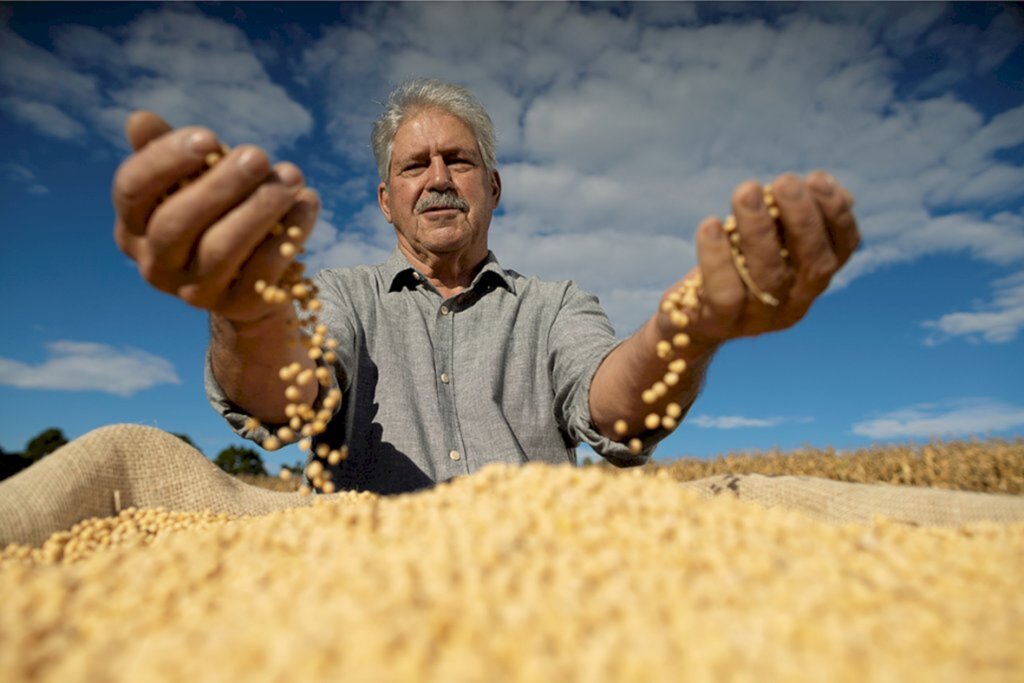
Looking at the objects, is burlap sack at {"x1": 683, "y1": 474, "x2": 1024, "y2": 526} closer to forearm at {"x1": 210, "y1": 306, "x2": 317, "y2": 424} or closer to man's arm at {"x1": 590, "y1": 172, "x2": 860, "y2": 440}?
man's arm at {"x1": 590, "y1": 172, "x2": 860, "y2": 440}

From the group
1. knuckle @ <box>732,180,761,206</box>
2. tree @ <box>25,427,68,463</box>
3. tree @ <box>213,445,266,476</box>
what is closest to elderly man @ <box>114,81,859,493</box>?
knuckle @ <box>732,180,761,206</box>

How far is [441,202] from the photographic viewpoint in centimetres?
405

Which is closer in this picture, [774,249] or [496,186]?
[774,249]

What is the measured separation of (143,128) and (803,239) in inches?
72.9

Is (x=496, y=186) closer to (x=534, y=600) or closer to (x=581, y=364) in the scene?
(x=581, y=364)

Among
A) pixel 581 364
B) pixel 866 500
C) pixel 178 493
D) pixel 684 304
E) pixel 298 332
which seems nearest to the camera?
pixel 684 304

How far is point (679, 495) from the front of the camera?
71.1 inches

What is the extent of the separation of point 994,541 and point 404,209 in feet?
11.1

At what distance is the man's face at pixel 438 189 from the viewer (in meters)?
4.04

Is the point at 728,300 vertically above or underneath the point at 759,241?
underneath

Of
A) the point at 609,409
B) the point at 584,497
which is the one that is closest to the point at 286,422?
the point at 609,409

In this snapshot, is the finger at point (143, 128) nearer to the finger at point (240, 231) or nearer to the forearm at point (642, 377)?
the finger at point (240, 231)

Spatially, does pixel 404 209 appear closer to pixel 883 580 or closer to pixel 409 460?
pixel 409 460

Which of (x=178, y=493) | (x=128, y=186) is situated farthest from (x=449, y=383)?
(x=128, y=186)
